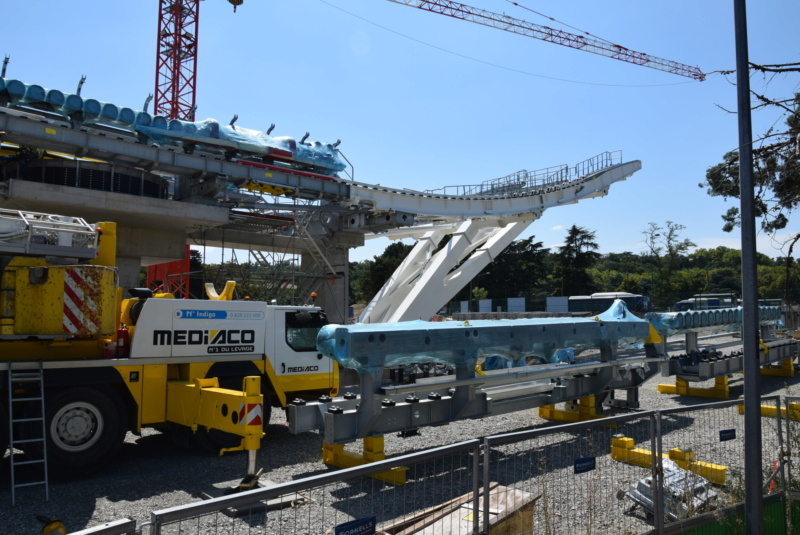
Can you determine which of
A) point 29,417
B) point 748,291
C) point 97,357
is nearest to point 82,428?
point 29,417

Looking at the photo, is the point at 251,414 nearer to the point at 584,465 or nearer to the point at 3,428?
the point at 3,428

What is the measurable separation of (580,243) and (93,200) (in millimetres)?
54730

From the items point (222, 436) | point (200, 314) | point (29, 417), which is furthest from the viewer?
point (200, 314)

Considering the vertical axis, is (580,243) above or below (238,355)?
above

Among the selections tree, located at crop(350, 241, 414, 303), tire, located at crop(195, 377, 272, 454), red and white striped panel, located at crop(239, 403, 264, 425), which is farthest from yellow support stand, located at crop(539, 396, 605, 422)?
tree, located at crop(350, 241, 414, 303)

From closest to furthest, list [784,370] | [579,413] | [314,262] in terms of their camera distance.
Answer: [579,413] → [784,370] → [314,262]

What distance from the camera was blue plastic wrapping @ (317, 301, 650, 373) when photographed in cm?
700

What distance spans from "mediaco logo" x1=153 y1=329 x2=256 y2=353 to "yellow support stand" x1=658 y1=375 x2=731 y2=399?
10.5 m

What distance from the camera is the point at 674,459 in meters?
5.96

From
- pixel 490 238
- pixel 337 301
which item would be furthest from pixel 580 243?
pixel 337 301

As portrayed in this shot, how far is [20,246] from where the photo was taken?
731 centimetres

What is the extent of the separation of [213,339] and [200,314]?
0.43 m

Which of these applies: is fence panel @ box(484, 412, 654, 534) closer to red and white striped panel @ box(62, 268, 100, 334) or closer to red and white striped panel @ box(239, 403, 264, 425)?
red and white striped panel @ box(239, 403, 264, 425)

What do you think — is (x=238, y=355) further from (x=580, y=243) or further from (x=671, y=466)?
(x=580, y=243)
